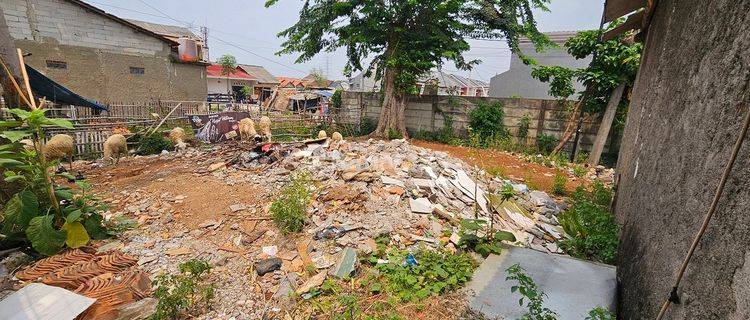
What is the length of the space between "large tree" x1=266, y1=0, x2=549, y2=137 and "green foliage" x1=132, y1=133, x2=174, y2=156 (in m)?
4.93

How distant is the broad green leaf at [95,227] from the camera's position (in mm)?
3558

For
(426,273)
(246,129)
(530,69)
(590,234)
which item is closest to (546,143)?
(590,234)

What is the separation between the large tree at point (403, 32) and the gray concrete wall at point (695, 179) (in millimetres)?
7482

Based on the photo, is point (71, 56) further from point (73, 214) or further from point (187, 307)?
point (187, 307)

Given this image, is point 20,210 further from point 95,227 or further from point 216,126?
point 216,126

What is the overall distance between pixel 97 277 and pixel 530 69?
759 inches

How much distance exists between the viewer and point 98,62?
14711mm

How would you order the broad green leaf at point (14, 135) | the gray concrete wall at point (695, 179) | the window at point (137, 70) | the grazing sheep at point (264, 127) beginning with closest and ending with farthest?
the gray concrete wall at point (695, 179) < the broad green leaf at point (14, 135) < the grazing sheep at point (264, 127) < the window at point (137, 70)

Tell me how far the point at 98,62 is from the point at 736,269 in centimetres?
2004

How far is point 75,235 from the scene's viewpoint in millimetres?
3355

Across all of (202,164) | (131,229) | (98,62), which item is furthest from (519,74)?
(98,62)

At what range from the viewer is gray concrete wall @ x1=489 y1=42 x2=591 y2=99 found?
17.3 m

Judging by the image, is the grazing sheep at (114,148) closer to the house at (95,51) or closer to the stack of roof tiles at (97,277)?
the stack of roof tiles at (97,277)

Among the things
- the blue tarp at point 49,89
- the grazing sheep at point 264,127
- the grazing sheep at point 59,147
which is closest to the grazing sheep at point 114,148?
the grazing sheep at point 59,147
